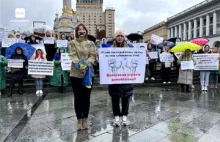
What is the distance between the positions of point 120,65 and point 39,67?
4.75 meters

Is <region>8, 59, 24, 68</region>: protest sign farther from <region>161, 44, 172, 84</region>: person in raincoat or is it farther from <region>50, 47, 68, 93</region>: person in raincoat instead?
<region>161, 44, 172, 84</region>: person in raincoat

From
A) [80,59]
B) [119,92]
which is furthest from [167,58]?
[80,59]

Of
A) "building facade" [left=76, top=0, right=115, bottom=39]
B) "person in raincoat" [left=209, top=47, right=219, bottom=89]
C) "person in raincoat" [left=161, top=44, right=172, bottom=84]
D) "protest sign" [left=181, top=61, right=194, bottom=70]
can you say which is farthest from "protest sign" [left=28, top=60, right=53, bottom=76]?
"building facade" [left=76, top=0, right=115, bottom=39]

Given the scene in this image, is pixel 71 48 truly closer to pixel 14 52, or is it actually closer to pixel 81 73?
pixel 81 73

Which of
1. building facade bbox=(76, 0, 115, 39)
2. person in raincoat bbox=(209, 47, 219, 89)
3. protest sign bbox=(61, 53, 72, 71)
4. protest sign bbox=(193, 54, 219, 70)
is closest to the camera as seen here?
protest sign bbox=(61, 53, 72, 71)

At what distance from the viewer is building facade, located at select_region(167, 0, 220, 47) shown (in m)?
63.1

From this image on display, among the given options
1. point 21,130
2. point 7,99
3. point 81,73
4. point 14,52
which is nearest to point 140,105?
point 81,73

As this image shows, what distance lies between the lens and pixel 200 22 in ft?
234

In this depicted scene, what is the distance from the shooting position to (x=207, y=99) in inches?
293

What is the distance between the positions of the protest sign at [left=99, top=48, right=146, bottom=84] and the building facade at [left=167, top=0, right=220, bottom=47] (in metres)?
61.2

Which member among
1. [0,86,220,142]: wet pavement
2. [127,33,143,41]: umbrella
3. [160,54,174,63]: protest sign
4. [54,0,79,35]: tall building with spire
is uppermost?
[54,0,79,35]: tall building with spire

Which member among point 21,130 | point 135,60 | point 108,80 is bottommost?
point 21,130

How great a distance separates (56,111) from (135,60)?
254cm

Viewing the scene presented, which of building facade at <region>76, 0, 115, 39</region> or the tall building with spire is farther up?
building facade at <region>76, 0, 115, 39</region>
